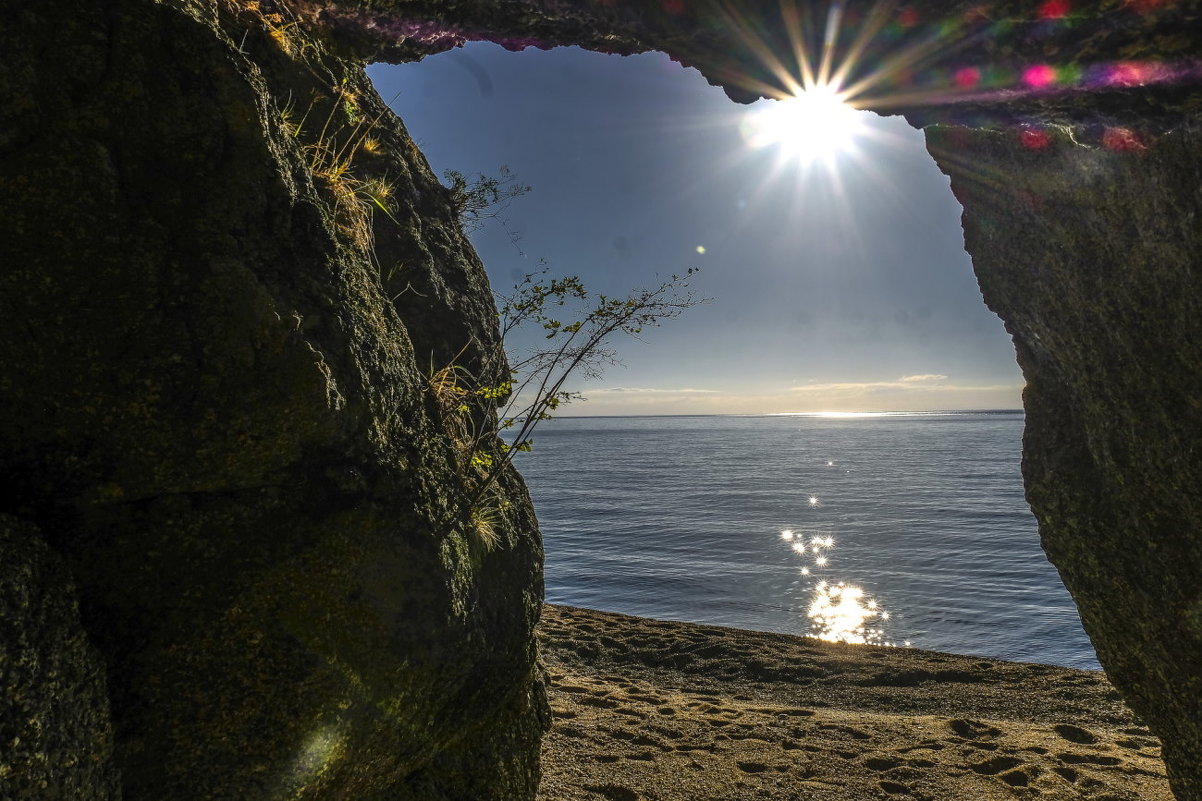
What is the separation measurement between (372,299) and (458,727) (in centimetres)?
278

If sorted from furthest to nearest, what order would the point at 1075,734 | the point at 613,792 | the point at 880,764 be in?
1. the point at 1075,734
2. the point at 880,764
3. the point at 613,792

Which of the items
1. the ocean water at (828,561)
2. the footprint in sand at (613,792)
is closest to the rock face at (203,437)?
the footprint in sand at (613,792)

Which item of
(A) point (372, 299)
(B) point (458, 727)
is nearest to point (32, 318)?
(A) point (372, 299)

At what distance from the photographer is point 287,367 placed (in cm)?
319

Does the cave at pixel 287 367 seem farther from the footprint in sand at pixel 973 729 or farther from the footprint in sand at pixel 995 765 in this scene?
the footprint in sand at pixel 973 729

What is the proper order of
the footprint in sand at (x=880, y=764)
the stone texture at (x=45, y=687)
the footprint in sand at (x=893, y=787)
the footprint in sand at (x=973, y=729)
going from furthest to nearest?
the footprint in sand at (x=973, y=729) < the footprint in sand at (x=880, y=764) < the footprint in sand at (x=893, y=787) < the stone texture at (x=45, y=687)

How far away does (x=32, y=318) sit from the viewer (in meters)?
2.72

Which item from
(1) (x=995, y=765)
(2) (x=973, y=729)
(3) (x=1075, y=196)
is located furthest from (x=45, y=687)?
(2) (x=973, y=729)

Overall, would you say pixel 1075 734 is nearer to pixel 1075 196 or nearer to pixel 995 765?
pixel 995 765

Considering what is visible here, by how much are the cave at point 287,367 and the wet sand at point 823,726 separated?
125 inches

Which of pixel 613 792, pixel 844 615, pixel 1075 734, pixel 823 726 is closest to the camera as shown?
pixel 613 792

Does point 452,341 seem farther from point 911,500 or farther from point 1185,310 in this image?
point 911,500

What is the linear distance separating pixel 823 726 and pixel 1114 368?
6.41 m

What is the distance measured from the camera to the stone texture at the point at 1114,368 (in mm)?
3545
